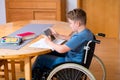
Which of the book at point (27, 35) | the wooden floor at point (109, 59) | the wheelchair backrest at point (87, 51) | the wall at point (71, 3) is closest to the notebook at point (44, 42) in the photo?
the book at point (27, 35)

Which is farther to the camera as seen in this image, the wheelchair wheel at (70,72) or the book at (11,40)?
the book at (11,40)

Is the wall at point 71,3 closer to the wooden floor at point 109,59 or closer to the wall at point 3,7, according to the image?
the wall at point 3,7

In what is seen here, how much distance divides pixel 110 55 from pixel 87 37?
193cm

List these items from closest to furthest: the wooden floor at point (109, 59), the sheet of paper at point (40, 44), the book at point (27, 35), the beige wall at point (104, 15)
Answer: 1. the sheet of paper at point (40, 44)
2. the book at point (27, 35)
3. the wooden floor at point (109, 59)
4. the beige wall at point (104, 15)

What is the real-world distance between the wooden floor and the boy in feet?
3.14

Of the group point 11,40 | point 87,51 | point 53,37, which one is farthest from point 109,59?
point 11,40

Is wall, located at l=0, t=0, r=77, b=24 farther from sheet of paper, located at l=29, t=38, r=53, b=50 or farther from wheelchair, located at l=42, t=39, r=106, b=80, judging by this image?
wheelchair, located at l=42, t=39, r=106, b=80

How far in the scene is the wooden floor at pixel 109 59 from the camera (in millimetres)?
3217

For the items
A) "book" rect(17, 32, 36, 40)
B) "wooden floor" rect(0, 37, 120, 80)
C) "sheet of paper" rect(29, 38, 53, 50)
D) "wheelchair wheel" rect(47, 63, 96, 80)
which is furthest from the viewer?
"wooden floor" rect(0, 37, 120, 80)

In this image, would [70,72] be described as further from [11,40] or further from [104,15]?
[104,15]

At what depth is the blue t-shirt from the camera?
2.06 meters

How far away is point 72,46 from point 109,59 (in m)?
1.85

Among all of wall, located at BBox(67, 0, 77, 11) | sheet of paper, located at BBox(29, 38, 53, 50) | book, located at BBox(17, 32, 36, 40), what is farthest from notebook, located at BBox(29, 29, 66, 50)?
wall, located at BBox(67, 0, 77, 11)

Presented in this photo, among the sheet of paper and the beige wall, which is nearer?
the sheet of paper
